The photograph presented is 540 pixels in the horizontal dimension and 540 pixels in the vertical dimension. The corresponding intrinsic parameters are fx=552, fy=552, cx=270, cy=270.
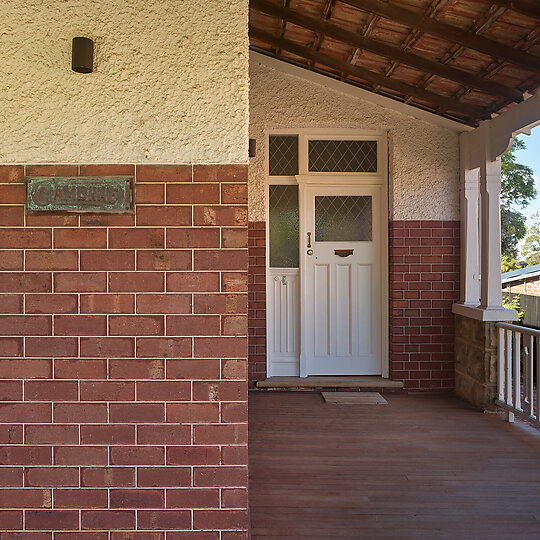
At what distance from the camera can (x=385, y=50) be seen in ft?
14.2

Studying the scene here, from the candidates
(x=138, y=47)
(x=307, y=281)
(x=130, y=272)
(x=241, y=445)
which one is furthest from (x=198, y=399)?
(x=307, y=281)

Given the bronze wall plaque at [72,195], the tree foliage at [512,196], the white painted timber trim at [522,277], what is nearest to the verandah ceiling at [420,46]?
the bronze wall plaque at [72,195]

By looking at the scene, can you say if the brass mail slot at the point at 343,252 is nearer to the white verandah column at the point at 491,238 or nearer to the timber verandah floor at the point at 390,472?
the white verandah column at the point at 491,238

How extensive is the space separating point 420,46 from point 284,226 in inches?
85.7

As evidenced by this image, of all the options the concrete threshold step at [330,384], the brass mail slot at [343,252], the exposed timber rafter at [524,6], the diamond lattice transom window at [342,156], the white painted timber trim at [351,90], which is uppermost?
the white painted timber trim at [351,90]

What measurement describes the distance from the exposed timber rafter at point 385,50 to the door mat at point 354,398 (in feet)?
9.30

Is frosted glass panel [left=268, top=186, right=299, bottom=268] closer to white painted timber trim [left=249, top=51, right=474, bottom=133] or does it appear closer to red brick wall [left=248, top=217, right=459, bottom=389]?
red brick wall [left=248, top=217, right=459, bottom=389]

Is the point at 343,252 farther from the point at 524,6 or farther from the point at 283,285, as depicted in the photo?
the point at 524,6

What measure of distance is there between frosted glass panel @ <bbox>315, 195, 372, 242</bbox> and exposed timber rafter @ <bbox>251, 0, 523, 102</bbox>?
1595 mm

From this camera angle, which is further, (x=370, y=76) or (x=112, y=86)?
(x=370, y=76)

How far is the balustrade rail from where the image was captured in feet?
14.0

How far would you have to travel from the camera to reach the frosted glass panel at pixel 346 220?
5.66 meters

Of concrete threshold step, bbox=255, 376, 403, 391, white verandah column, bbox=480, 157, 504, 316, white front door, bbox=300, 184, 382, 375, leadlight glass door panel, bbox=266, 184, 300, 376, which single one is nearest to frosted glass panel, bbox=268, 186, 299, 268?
leadlight glass door panel, bbox=266, 184, 300, 376

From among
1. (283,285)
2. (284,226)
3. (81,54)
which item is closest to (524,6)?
(81,54)
